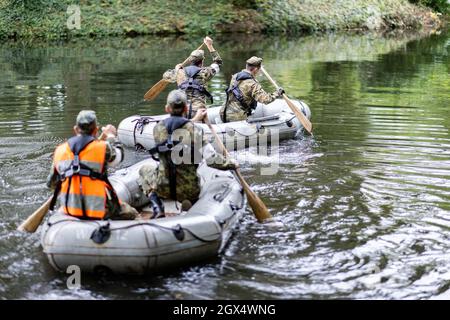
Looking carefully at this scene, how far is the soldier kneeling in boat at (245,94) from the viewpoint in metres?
10.5

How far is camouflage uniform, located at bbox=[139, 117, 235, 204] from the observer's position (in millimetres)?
6625

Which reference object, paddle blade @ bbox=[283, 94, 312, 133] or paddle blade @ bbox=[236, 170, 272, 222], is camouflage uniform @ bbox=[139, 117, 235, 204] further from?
paddle blade @ bbox=[283, 94, 312, 133]

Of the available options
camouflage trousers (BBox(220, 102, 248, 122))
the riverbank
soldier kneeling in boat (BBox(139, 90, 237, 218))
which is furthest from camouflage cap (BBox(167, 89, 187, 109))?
the riverbank

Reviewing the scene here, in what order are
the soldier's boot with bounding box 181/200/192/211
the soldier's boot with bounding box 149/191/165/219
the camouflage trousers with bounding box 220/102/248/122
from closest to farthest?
the soldier's boot with bounding box 149/191/165/219 < the soldier's boot with bounding box 181/200/192/211 < the camouflage trousers with bounding box 220/102/248/122

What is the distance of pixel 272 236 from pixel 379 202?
5.75ft

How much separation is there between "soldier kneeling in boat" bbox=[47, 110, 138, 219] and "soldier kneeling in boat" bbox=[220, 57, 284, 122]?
4.63 m

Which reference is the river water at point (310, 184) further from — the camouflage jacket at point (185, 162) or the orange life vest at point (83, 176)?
the camouflage jacket at point (185, 162)

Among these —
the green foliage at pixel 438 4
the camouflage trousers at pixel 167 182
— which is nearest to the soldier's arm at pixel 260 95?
the camouflage trousers at pixel 167 182

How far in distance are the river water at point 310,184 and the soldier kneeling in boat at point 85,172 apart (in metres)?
0.64

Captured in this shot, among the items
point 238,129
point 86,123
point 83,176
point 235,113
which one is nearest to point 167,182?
point 83,176

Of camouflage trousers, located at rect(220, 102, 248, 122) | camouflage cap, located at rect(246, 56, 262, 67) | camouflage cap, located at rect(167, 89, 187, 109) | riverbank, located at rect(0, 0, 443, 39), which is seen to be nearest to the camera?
camouflage cap, located at rect(167, 89, 187, 109)

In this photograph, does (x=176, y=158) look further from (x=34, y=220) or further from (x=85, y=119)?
(x=34, y=220)

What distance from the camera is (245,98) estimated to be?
35.3ft

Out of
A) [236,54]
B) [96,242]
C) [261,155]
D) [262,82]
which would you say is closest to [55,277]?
[96,242]
